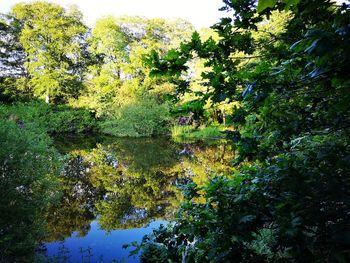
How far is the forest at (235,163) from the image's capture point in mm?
1231

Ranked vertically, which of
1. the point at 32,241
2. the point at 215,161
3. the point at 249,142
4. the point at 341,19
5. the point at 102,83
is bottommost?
the point at 341,19

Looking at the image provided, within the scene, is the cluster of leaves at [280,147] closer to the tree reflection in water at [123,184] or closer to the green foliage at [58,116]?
the tree reflection in water at [123,184]

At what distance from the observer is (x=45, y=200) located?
16.3 ft

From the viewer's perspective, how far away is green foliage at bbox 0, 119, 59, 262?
13.3 ft

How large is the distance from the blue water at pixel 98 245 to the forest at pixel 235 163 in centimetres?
26

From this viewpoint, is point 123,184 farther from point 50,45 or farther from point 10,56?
point 10,56

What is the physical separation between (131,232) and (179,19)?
2467 cm

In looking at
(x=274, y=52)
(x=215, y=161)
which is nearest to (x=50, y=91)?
(x=215, y=161)

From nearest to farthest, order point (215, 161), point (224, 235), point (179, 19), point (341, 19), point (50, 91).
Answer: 1. point (341, 19)
2. point (224, 235)
3. point (215, 161)
4. point (50, 91)
5. point (179, 19)

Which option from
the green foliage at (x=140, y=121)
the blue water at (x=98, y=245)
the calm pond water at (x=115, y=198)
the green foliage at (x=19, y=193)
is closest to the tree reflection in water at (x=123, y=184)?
the calm pond water at (x=115, y=198)

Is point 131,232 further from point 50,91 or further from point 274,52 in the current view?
point 50,91

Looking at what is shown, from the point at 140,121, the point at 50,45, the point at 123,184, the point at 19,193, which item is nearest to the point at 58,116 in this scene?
the point at 140,121

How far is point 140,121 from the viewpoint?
866 inches

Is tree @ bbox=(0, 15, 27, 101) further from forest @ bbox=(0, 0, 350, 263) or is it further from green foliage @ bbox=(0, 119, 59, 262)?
green foliage @ bbox=(0, 119, 59, 262)
